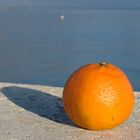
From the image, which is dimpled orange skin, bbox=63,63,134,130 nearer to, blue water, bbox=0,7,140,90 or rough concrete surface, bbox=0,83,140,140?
rough concrete surface, bbox=0,83,140,140

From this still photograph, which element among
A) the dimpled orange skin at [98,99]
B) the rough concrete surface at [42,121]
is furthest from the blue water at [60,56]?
the dimpled orange skin at [98,99]

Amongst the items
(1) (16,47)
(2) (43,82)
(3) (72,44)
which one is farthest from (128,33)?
(2) (43,82)

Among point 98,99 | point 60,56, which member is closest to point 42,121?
point 98,99

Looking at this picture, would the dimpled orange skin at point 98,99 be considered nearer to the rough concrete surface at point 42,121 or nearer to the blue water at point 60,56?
the rough concrete surface at point 42,121

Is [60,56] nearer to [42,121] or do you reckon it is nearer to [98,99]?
[42,121]

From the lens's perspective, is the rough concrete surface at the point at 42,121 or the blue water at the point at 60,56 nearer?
the rough concrete surface at the point at 42,121

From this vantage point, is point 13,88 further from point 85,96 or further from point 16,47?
point 16,47
